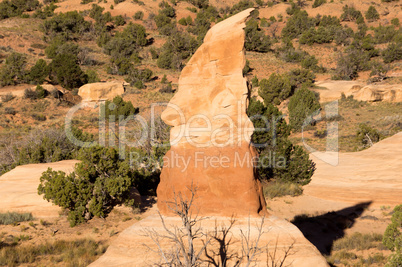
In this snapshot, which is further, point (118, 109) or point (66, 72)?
point (66, 72)

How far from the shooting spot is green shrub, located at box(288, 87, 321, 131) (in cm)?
3338

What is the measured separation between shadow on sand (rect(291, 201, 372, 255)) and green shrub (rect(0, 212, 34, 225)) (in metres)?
11.9

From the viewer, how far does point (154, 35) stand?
219 feet

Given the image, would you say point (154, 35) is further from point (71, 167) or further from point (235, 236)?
point (235, 236)

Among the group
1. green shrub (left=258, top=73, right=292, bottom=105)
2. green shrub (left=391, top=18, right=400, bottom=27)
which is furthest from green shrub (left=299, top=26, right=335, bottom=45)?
green shrub (left=258, top=73, right=292, bottom=105)

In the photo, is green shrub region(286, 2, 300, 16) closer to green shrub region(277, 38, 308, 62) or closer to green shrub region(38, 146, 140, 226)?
green shrub region(277, 38, 308, 62)

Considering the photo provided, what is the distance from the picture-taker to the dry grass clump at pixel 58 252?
34.2 ft

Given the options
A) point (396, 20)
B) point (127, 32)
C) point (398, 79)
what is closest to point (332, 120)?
point (398, 79)

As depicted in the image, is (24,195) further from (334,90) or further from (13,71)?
(334,90)

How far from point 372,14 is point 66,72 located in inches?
2582

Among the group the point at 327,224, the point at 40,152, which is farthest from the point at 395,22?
the point at 40,152

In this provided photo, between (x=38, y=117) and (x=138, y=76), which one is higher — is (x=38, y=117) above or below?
below

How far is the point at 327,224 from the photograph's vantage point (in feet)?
47.6

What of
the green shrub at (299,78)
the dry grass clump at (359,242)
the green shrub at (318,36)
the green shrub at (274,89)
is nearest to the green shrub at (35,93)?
the green shrub at (274,89)
